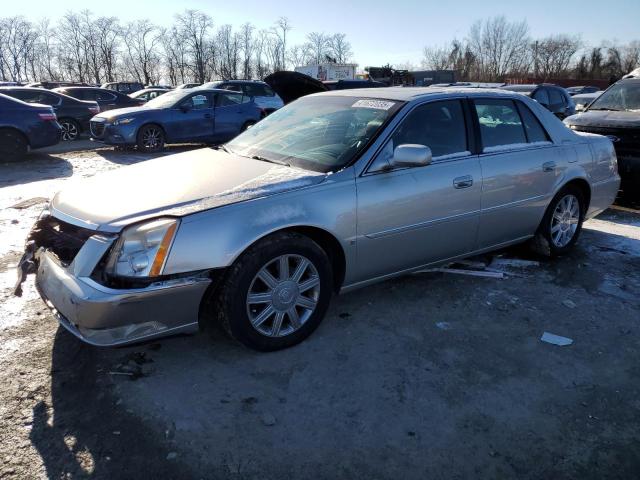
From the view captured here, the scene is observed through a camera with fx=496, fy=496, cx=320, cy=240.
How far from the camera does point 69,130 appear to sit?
13.7 meters

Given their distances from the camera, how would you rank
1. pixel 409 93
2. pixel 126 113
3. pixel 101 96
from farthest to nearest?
1. pixel 101 96
2. pixel 126 113
3. pixel 409 93

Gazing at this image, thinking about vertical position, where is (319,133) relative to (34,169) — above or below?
above

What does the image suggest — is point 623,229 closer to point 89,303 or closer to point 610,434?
point 610,434

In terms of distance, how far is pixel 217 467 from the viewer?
2213 millimetres

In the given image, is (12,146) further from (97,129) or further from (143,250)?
(143,250)

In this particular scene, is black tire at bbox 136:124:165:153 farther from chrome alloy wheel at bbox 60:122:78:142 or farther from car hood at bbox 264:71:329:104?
car hood at bbox 264:71:329:104

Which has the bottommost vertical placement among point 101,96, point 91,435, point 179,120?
point 91,435

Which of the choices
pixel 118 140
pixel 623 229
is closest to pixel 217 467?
pixel 623 229

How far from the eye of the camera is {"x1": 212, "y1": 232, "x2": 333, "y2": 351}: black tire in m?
2.83

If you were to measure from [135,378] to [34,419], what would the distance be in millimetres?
520

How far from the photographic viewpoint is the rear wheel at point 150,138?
11.3m

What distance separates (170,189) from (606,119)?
713 centimetres

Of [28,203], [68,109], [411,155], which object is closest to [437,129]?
[411,155]

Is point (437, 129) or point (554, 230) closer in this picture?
point (437, 129)
